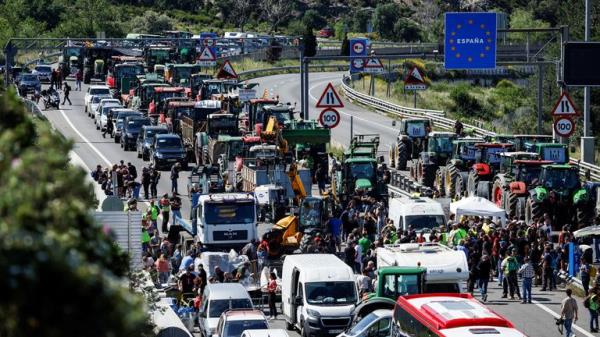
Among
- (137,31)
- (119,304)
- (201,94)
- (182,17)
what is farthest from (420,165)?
(182,17)

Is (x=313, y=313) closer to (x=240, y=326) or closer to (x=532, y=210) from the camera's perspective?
(x=240, y=326)

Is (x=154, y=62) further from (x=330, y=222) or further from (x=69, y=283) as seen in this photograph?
(x=69, y=283)

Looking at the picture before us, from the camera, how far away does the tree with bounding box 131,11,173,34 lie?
134875 millimetres

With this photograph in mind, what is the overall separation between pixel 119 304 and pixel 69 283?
38cm

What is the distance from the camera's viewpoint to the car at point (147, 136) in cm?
5509

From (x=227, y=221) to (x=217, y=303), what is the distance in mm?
9096

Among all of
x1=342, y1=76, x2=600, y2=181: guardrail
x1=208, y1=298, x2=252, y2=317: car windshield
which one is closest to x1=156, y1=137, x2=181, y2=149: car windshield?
x1=342, y1=76, x2=600, y2=181: guardrail

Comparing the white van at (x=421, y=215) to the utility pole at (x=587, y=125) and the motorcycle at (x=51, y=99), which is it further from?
the motorcycle at (x=51, y=99)

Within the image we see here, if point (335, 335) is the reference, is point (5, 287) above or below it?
above

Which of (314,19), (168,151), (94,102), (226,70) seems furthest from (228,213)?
(314,19)

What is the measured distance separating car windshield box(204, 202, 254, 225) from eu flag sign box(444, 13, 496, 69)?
48.1 feet

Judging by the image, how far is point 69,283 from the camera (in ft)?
25.7

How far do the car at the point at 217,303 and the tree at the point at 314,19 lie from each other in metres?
124

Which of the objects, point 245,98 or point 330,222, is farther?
point 245,98
